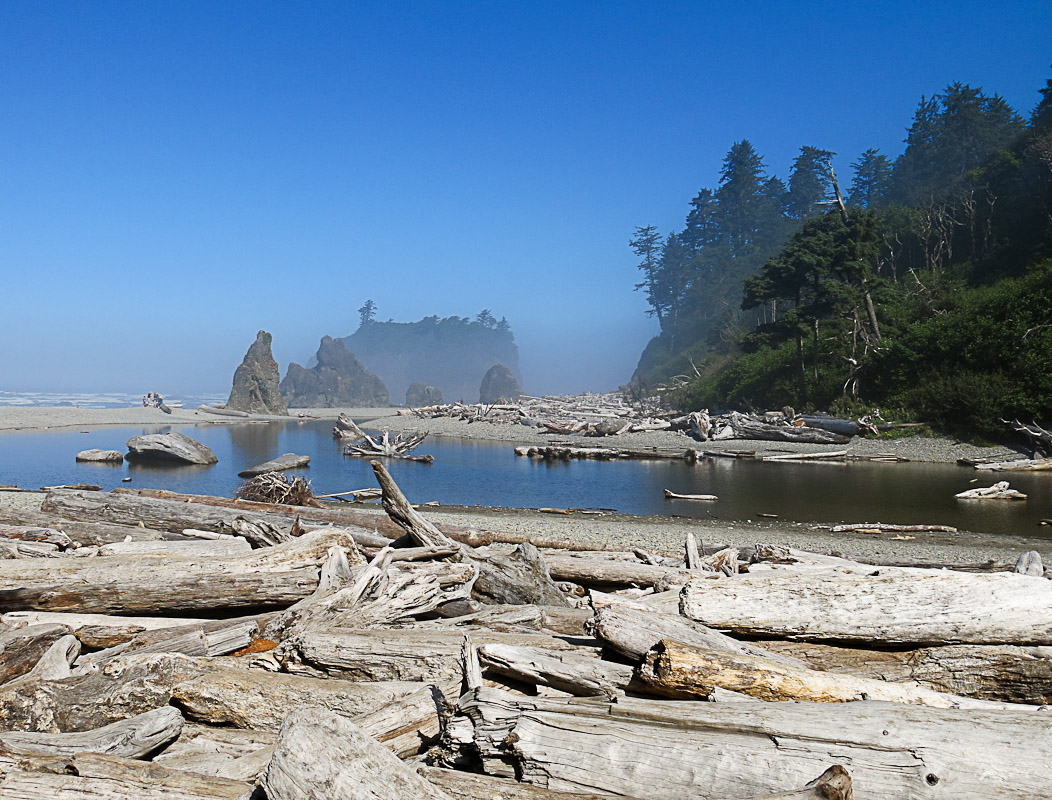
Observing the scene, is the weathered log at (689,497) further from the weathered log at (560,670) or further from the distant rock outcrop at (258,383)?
the distant rock outcrop at (258,383)

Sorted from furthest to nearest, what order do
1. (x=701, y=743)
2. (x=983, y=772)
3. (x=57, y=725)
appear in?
(x=57, y=725) < (x=701, y=743) < (x=983, y=772)

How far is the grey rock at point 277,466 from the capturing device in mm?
23784

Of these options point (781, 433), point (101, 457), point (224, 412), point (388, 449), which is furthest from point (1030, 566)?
point (224, 412)

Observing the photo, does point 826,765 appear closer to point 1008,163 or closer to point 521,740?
point 521,740

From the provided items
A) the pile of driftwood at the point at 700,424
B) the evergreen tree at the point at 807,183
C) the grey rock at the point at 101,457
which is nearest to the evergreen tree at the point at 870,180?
the evergreen tree at the point at 807,183

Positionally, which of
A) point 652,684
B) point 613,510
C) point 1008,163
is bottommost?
point 613,510

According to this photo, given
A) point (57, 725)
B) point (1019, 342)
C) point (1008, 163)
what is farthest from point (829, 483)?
point (1008, 163)

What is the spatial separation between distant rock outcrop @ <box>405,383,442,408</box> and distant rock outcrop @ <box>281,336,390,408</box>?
4964 mm

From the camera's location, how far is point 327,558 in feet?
18.5

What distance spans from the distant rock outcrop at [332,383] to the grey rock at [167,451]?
80987 millimetres

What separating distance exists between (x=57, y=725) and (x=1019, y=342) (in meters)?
31.7

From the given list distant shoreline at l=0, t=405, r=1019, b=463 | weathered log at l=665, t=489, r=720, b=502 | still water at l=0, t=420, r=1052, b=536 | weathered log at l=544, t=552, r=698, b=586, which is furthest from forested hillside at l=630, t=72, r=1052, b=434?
weathered log at l=544, t=552, r=698, b=586

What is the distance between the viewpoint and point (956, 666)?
12.2ft

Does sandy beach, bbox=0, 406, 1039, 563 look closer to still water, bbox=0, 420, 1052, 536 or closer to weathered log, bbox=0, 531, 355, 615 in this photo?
still water, bbox=0, 420, 1052, 536
